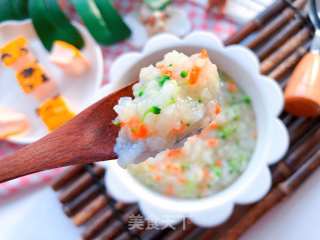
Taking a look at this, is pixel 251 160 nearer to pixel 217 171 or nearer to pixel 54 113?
pixel 217 171

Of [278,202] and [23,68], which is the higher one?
[23,68]

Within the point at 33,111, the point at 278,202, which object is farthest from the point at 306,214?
the point at 33,111

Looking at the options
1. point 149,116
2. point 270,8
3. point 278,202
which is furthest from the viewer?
point 270,8

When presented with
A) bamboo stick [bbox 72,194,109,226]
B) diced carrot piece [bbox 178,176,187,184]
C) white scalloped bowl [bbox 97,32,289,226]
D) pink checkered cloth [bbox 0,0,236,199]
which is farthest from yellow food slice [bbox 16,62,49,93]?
diced carrot piece [bbox 178,176,187,184]

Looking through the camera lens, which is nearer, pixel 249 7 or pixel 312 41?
pixel 312 41

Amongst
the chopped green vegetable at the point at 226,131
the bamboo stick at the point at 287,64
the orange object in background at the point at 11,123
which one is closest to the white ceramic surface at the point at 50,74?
the orange object in background at the point at 11,123

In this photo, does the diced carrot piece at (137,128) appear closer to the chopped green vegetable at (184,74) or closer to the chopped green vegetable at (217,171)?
the chopped green vegetable at (184,74)

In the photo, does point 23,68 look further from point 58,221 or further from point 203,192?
point 203,192
